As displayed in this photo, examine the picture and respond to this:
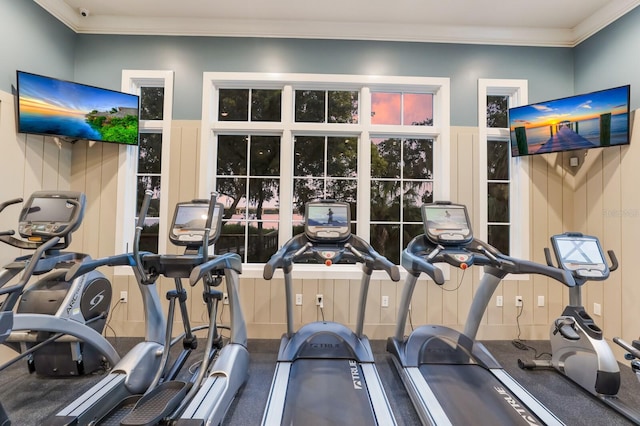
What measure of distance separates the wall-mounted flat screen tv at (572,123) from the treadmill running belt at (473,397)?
2668 millimetres

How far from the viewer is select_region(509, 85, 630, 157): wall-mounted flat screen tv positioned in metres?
2.95

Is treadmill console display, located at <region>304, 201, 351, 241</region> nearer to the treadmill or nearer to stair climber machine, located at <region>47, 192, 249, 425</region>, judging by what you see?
the treadmill

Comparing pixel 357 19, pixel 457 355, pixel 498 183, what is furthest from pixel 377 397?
pixel 357 19

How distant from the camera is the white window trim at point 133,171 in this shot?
3465 mm

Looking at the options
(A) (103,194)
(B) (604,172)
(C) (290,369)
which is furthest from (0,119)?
(B) (604,172)

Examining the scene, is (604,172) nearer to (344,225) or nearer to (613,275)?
(613,275)

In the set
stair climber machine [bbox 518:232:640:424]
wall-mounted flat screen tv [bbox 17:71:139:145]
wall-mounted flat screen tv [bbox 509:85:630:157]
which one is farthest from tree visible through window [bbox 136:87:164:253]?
wall-mounted flat screen tv [bbox 509:85:630:157]

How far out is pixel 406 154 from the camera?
12.3 ft

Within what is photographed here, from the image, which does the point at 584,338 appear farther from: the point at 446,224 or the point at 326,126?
the point at 326,126

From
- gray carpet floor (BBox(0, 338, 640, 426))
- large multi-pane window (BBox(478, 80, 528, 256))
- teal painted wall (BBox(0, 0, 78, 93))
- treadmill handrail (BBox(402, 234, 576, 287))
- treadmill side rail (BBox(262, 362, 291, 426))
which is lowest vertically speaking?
gray carpet floor (BBox(0, 338, 640, 426))

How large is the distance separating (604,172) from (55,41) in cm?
659

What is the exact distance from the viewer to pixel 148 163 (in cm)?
367

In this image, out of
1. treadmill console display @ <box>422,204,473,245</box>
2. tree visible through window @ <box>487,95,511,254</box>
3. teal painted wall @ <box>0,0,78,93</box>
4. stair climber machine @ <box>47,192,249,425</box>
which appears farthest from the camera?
tree visible through window @ <box>487,95,511,254</box>

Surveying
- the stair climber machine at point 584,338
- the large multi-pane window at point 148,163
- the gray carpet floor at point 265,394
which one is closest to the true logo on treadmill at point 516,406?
the gray carpet floor at point 265,394
